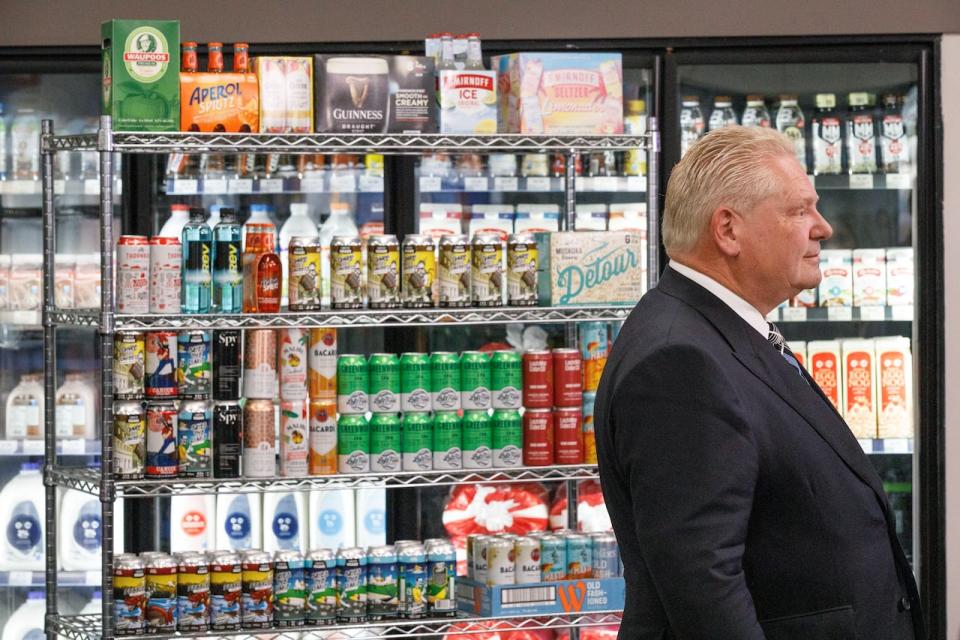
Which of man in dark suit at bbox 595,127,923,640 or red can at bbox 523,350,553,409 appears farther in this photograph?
red can at bbox 523,350,553,409

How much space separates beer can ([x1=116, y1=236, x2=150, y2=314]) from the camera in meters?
3.23

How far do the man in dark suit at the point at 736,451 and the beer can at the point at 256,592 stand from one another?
5.15ft

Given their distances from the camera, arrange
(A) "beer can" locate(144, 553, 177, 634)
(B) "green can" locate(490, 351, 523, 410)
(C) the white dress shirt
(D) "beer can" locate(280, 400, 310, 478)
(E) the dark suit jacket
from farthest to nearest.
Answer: (B) "green can" locate(490, 351, 523, 410)
(D) "beer can" locate(280, 400, 310, 478)
(A) "beer can" locate(144, 553, 177, 634)
(C) the white dress shirt
(E) the dark suit jacket

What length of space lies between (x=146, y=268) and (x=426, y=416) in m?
0.85

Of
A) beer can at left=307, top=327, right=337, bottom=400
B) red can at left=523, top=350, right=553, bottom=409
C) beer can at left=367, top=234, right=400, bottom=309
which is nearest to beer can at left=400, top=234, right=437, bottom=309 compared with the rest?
beer can at left=367, top=234, right=400, bottom=309

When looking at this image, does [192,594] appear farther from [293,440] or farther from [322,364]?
[322,364]

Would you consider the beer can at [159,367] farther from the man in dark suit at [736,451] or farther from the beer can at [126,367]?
the man in dark suit at [736,451]

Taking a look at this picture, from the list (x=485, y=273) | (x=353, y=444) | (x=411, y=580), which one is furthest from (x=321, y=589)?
(x=485, y=273)

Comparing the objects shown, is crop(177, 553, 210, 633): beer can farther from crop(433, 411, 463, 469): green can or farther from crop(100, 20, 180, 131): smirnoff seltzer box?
crop(100, 20, 180, 131): smirnoff seltzer box

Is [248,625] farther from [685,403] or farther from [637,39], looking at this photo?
[637,39]

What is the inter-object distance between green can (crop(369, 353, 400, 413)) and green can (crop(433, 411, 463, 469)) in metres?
0.13

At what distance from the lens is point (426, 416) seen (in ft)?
11.1

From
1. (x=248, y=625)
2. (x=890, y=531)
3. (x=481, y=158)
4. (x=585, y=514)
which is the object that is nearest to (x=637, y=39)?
(x=481, y=158)

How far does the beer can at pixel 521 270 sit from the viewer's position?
3422 millimetres
